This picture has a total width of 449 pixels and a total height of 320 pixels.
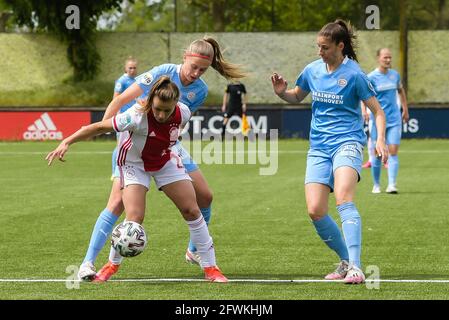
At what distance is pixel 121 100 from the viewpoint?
30.2ft

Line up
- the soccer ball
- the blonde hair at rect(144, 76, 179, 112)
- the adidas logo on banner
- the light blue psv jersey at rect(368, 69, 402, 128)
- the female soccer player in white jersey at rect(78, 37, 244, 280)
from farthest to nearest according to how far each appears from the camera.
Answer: the adidas logo on banner, the light blue psv jersey at rect(368, 69, 402, 128), the female soccer player in white jersey at rect(78, 37, 244, 280), the soccer ball, the blonde hair at rect(144, 76, 179, 112)

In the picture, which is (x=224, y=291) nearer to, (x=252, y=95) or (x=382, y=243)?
(x=382, y=243)

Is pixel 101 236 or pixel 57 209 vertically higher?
pixel 101 236

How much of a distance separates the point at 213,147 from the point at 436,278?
76.3ft

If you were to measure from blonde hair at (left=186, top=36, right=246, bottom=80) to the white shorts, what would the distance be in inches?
35.9

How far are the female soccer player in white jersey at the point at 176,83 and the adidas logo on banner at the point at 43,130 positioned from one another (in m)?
26.7

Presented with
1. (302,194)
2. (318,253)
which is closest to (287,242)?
(318,253)

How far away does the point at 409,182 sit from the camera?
66.6 ft

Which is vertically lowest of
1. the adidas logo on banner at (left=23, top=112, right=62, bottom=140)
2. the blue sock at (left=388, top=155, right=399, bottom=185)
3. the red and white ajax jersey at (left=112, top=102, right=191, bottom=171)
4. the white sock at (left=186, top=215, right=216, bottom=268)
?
the adidas logo on banner at (left=23, top=112, right=62, bottom=140)

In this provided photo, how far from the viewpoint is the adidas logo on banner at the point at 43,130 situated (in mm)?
36125

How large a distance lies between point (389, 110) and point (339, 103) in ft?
29.3

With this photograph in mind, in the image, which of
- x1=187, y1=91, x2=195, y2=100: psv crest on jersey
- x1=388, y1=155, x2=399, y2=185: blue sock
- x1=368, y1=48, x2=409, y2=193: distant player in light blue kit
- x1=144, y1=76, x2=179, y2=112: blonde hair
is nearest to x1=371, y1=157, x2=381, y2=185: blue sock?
x1=368, y1=48, x2=409, y2=193: distant player in light blue kit

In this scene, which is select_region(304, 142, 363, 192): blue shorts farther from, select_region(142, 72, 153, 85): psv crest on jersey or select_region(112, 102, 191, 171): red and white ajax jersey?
select_region(142, 72, 153, 85): psv crest on jersey

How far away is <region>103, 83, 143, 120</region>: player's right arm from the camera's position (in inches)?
359
